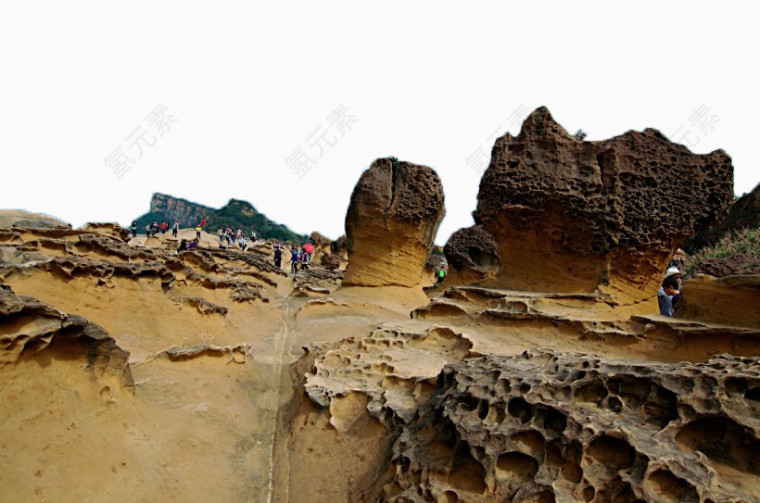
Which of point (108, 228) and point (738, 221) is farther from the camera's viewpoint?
point (738, 221)

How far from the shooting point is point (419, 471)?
2.14 metres

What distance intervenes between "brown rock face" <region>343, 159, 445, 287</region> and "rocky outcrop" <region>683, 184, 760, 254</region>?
9541mm

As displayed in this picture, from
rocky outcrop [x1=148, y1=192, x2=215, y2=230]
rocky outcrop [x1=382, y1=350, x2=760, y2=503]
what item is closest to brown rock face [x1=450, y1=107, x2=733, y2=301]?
rocky outcrop [x1=382, y1=350, x2=760, y2=503]

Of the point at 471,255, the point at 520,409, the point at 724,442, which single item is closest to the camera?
the point at 724,442

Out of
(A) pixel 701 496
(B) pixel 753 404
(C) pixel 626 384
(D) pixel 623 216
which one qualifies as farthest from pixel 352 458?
(D) pixel 623 216

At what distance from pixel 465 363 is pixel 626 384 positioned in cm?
98

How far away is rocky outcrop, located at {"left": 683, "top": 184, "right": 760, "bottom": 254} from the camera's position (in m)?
13.7

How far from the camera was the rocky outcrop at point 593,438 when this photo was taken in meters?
1.66

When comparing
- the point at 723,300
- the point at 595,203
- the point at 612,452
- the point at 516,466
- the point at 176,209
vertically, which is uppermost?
the point at 176,209

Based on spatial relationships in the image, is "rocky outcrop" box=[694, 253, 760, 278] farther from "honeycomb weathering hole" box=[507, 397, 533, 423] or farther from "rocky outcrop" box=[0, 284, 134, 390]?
"rocky outcrop" box=[0, 284, 134, 390]

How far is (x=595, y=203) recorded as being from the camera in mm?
5668

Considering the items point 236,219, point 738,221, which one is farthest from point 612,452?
point 236,219

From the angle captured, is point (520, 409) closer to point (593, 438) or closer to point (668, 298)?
point (593, 438)

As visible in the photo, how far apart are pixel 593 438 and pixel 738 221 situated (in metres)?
16.5
